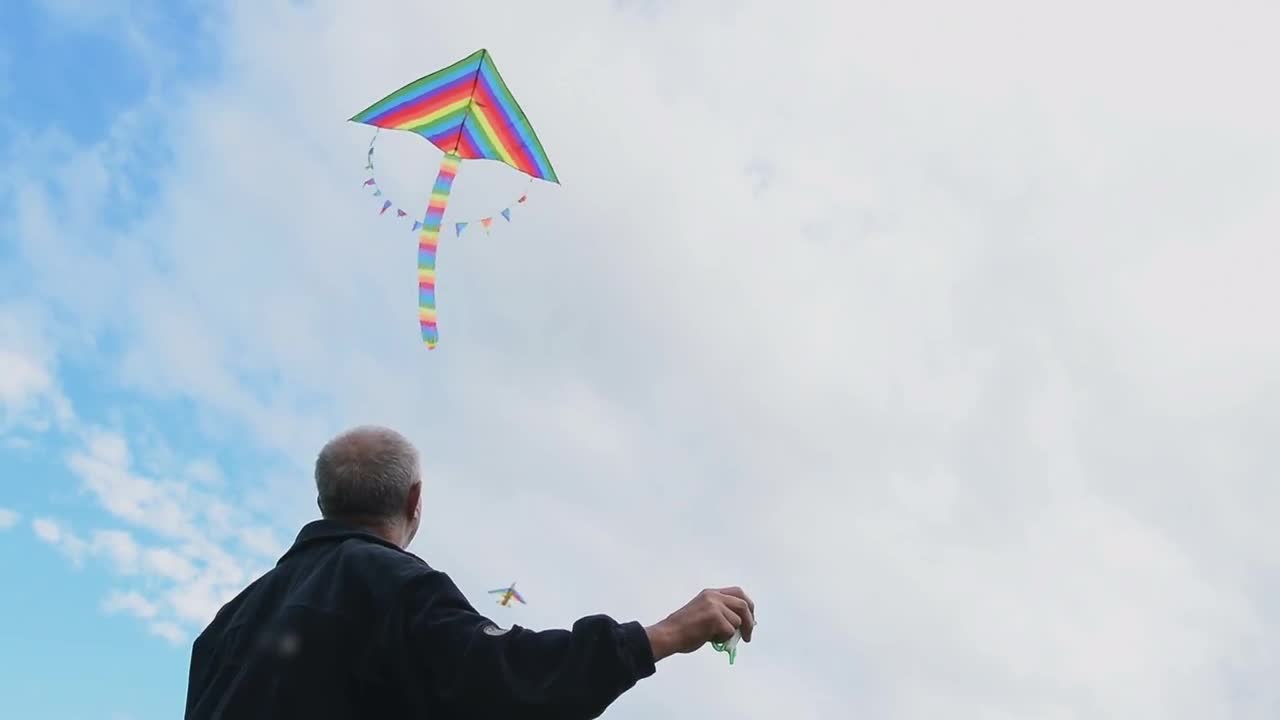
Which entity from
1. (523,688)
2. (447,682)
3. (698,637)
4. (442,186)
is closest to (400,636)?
(447,682)

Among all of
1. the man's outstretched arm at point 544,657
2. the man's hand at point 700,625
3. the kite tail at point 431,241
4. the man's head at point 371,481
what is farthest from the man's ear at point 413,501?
the kite tail at point 431,241

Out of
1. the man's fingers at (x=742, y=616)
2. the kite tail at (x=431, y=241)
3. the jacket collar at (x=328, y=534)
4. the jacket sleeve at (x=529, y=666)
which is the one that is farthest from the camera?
the kite tail at (x=431, y=241)

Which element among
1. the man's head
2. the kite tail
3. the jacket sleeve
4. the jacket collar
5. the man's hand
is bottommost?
the jacket sleeve

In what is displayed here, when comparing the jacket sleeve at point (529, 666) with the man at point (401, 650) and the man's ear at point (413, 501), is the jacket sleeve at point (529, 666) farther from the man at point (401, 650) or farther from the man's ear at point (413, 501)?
the man's ear at point (413, 501)

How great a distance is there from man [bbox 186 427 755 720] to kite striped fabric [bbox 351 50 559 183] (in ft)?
20.8

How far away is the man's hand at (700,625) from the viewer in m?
2.30

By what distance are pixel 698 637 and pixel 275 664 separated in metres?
0.91

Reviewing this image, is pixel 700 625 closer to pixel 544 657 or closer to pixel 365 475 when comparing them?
pixel 544 657

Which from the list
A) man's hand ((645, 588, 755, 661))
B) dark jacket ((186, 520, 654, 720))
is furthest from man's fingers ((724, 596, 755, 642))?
dark jacket ((186, 520, 654, 720))

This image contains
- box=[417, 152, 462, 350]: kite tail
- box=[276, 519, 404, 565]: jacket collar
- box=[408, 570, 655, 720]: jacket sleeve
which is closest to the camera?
box=[408, 570, 655, 720]: jacket sleeve

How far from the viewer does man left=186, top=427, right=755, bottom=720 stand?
7.36 ft

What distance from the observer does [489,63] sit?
27.9 feet

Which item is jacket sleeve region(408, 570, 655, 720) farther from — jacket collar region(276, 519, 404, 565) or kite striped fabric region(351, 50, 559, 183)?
kite striped fabric region(351, 50, 559, 183)

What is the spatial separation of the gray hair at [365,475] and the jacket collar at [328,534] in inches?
1.4
